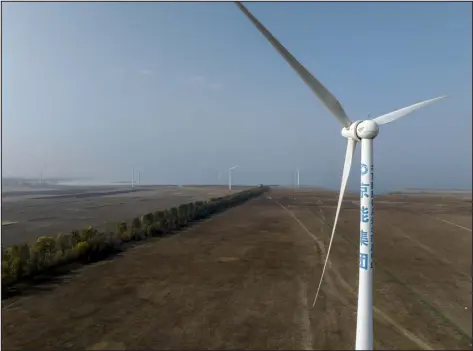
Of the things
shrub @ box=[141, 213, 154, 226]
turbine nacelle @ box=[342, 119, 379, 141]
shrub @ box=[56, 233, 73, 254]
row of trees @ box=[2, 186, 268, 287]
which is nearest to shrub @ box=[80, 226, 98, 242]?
row of trees @ box=[2, 186, 268, 287]

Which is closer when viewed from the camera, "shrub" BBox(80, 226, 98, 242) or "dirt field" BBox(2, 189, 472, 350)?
"dirt field" BBox(2, 189, 472, 350)

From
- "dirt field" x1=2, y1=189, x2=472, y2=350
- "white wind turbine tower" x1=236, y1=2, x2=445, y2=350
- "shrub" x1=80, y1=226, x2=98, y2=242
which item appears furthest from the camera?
"shrub" x1=80, y1=226, x2=98, y2=242

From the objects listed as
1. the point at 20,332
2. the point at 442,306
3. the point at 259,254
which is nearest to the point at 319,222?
the point at 259,254

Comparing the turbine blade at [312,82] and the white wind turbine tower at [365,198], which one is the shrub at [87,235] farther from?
the white wind turbine tower at [365,198]

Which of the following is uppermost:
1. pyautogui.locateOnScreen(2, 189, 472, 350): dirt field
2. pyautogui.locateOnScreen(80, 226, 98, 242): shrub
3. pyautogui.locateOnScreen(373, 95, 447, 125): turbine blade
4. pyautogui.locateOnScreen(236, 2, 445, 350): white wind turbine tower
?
pyautogui.locateOnScreen(373, 95, 447, 125): turbine blade

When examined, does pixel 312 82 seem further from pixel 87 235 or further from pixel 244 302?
pixel 87 235

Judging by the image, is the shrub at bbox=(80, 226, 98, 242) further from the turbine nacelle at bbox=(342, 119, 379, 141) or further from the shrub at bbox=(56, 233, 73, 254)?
the turbine nacelle at bbox=(342, 119, 379, 141)

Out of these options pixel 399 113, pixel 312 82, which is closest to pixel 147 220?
pixel 312 82
